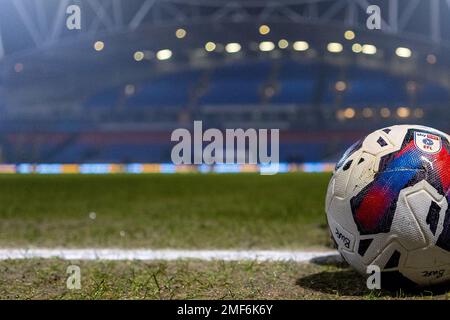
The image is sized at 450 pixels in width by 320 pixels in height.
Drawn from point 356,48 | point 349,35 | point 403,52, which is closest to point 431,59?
point 403,52

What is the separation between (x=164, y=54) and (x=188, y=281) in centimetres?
5487

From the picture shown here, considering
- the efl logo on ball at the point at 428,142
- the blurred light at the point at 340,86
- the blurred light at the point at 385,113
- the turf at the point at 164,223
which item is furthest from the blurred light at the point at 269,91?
the efl logo on ball at the point at 428,142

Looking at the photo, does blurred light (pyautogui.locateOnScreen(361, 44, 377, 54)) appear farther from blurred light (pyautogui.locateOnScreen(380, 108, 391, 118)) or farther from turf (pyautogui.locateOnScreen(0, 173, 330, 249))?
turf (pyautogui.locateOnScreen(0, 173, 330, 249))

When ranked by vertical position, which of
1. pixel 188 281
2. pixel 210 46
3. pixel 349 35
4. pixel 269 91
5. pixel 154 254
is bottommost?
pixel 188 281

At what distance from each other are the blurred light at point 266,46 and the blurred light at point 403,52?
39.3 feet

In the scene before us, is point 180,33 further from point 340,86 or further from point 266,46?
point 340,86

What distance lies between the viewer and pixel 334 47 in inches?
2168

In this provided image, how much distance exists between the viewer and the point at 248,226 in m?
9.17

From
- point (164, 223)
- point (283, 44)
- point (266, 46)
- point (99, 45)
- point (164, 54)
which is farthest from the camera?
point (164, 54)

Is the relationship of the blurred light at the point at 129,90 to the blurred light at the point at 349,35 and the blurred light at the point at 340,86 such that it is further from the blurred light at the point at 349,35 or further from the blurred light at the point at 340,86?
the blurred light at the point at 349,35

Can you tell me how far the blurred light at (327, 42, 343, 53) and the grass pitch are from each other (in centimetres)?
4246
